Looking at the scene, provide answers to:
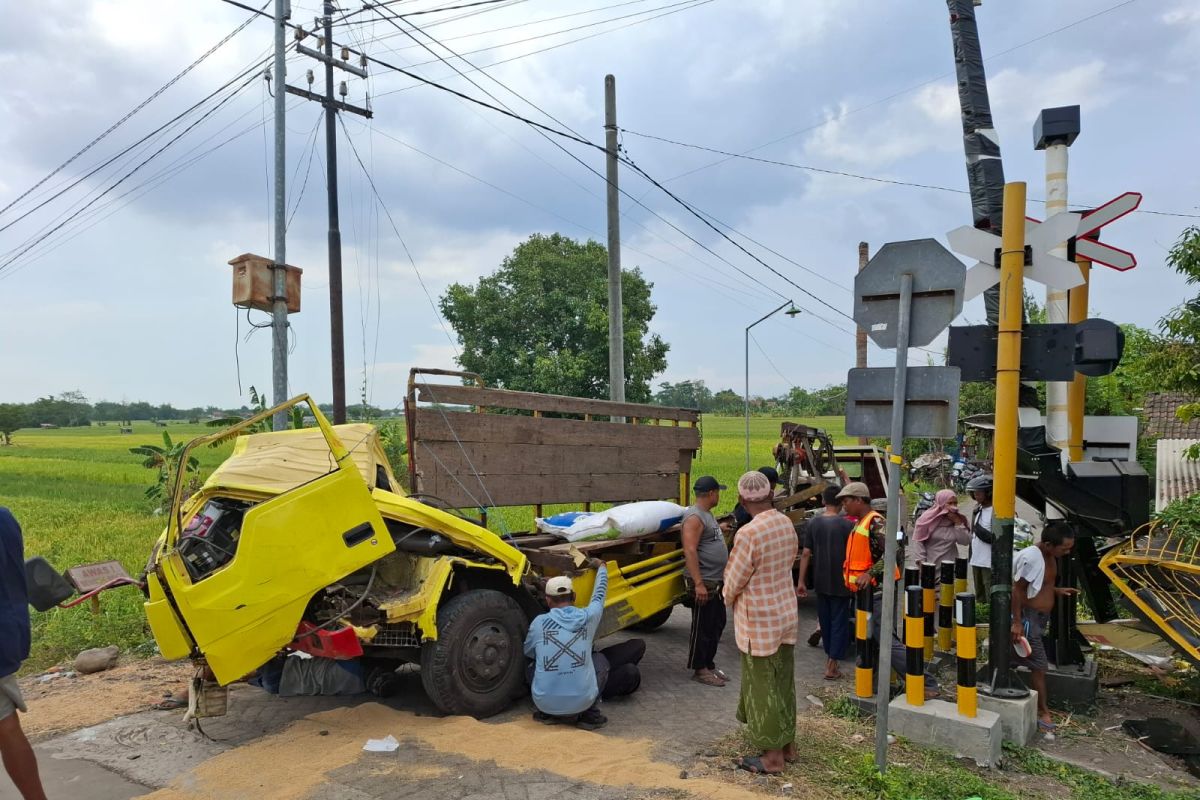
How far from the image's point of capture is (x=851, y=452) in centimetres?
1150

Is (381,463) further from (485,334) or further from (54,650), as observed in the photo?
(485,334)

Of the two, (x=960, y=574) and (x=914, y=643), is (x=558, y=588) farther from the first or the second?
(x=960, y=574)

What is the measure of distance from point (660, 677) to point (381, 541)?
9.46 ft

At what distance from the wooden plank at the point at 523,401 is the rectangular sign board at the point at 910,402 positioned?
2759mm

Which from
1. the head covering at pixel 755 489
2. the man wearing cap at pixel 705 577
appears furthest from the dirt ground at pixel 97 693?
the head covering at pixel 755 489

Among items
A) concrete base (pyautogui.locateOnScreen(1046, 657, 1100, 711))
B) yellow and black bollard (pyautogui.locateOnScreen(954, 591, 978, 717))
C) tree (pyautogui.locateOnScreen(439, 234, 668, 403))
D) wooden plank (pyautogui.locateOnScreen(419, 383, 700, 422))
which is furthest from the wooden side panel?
tree (pyautogui.locateOnScreen(439, 234, 668, 403))

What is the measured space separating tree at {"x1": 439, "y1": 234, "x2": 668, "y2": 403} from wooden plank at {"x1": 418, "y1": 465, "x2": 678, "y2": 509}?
674 inches

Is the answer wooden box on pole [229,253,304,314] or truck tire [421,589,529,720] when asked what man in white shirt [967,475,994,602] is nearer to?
truck tire [421,589,529,720]

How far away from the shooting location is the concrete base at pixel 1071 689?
5.95 metres

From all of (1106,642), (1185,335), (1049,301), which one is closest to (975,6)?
(1049,301)

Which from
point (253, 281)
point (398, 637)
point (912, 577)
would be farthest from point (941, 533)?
point (253, 281)

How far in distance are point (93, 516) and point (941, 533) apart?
16.4 meters

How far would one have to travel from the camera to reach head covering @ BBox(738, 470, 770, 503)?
4.89m

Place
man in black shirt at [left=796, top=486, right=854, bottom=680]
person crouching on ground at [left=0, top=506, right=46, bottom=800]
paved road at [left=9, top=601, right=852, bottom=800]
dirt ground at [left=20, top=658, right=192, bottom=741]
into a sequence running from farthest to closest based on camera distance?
man in black shirt at [left=796, top=486, right=854, bottom=680] < dirt ground at [left=20, top=658, right=192, bottom=741] < paved road at [left=9, top=601, right=852, bottom=800] < person crouching on ground at [left=0, top=506, right=46, bottom=800]
